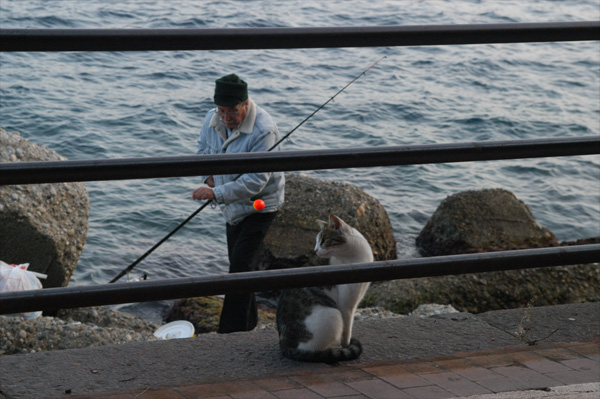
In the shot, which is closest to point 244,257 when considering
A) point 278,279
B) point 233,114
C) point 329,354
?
point 233,114

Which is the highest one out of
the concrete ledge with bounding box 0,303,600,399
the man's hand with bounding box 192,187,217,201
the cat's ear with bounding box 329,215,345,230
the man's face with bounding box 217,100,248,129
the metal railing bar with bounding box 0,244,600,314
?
the metal railing bar with bounding box 0,244,600,314

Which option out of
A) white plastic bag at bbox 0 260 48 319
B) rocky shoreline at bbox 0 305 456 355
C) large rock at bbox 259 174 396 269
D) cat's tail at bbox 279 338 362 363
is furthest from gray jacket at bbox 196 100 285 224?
cat's tail at bbox 279 338 362 363

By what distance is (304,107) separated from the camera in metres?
15.0

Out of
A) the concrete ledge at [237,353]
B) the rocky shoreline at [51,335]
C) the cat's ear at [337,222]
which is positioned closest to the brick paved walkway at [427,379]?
the concrete ledge at [237,353]

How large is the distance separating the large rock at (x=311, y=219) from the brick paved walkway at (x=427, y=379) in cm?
538

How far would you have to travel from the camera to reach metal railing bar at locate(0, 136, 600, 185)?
2.09m

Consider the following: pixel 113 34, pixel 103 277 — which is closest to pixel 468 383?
pixel 113 34

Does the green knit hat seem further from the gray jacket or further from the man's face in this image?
the gray jacket

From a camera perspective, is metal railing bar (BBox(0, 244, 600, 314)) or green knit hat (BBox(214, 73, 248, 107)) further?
green knit hat (BBox(214, 73, 248, 107))

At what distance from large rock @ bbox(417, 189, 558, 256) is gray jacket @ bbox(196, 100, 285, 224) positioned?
330cm

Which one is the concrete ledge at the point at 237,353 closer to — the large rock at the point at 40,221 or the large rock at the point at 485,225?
the large rock at the point at 40,221

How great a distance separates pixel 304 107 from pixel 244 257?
29.8 feet

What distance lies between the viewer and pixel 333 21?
67.0 feet

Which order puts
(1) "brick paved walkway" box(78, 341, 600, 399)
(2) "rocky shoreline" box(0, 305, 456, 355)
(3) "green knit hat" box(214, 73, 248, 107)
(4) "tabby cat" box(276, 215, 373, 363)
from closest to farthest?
(1) "brick paved walkway" box(78, 341, 600, 399) < (4) "tabby cat" box(276, 215, 373, 363) < (2) "rocky shoreline" box(0, 305, 456, 355) < (3) "green knit hat" box(214, 73, 248, 107)
